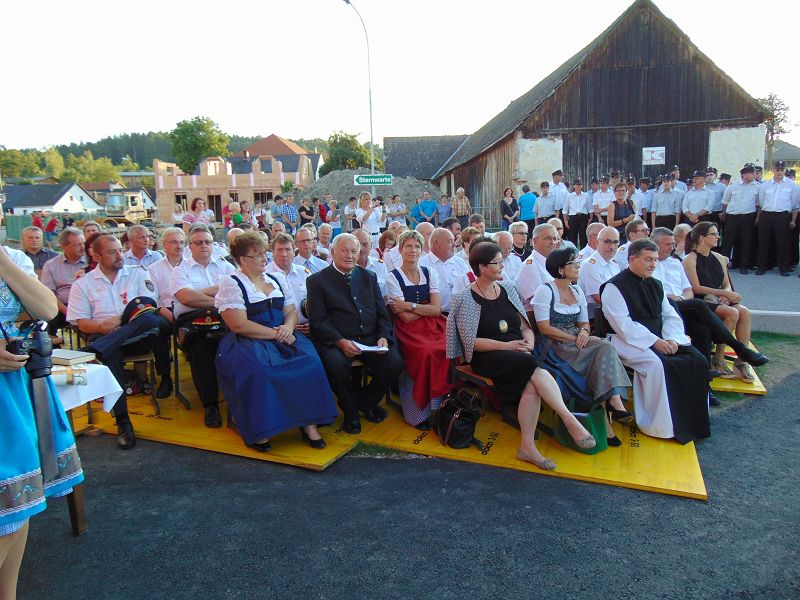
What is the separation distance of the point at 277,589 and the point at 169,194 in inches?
2177

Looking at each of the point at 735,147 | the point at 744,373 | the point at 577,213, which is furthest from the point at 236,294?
the point at 735,147

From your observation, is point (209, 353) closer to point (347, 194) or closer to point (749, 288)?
point (749, 288)

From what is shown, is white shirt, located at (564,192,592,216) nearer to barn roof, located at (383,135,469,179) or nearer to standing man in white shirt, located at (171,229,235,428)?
standing man in white shirt, located at (171,229,235,428)

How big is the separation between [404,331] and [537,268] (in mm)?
1562

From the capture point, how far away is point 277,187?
170ft

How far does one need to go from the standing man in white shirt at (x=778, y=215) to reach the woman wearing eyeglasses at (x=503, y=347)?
8.42 meters

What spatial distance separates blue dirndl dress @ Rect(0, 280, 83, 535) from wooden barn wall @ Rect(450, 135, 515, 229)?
2019cm

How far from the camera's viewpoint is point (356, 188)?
3372 centimetres

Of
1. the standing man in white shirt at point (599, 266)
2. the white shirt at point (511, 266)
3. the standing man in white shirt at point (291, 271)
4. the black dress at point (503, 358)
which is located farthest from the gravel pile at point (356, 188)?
the black dress at point (503, 358)

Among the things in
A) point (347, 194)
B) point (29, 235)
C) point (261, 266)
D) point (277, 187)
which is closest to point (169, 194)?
point (277, 187)

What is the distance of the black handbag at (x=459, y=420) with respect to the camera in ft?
14.6

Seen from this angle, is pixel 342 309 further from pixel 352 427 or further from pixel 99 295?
pixel 99 295

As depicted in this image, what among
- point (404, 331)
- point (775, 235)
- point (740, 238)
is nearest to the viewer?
point (404, 331)

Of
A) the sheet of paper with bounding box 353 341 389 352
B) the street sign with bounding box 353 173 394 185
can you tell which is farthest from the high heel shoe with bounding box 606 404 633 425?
the street sign with bounding box 353 173 394 185
